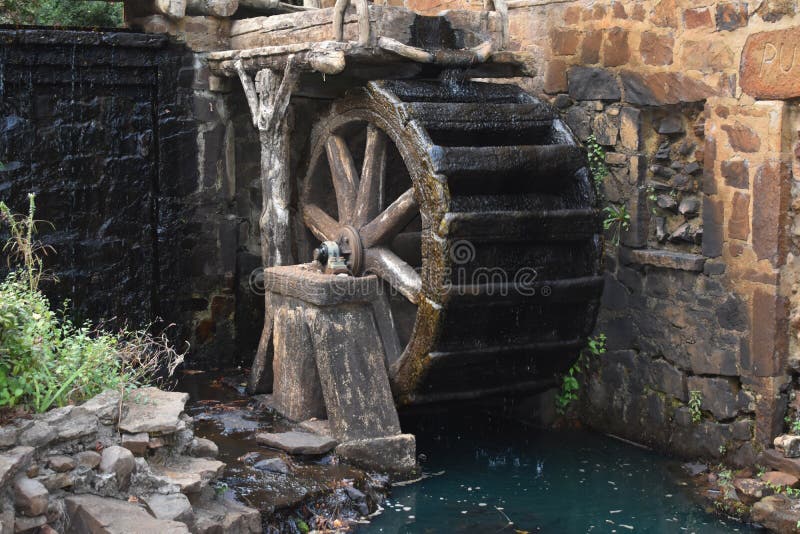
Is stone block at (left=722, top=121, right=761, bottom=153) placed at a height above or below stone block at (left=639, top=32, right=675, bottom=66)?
below

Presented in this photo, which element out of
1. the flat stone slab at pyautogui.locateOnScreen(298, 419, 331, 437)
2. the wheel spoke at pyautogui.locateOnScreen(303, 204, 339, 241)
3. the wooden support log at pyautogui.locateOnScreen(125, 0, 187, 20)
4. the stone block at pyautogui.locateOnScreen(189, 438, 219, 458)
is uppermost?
the wooden support log at pyautogui.locateOnScreen(125, 0, 187, 20)

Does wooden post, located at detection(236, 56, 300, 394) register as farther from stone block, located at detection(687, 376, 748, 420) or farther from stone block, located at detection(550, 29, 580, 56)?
stone block, located at detection(687, 376, 748, 420)

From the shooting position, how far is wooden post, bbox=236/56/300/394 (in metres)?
6.07

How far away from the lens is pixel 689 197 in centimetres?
552

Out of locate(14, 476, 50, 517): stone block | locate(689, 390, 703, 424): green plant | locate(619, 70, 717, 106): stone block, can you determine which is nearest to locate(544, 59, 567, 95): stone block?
locate(619, 70, 717, 106): stone block

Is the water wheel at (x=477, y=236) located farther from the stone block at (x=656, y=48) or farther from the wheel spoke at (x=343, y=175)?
the stone block at (x=656, y=48)

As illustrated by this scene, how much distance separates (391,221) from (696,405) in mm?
1911

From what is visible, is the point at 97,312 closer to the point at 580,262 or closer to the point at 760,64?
the point at 580,262

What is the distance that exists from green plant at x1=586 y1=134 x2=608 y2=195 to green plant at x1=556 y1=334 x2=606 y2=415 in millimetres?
911

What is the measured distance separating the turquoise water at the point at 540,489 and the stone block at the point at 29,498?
1.62 meters

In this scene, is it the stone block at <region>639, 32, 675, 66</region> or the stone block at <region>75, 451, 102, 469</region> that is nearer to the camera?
the stone block at <region>75, 451, 102, 469</region>

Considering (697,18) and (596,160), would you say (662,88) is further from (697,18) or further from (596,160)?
(596,160)

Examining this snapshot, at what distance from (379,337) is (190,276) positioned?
189cm

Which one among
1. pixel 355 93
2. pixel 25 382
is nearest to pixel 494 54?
pixel 355 93
